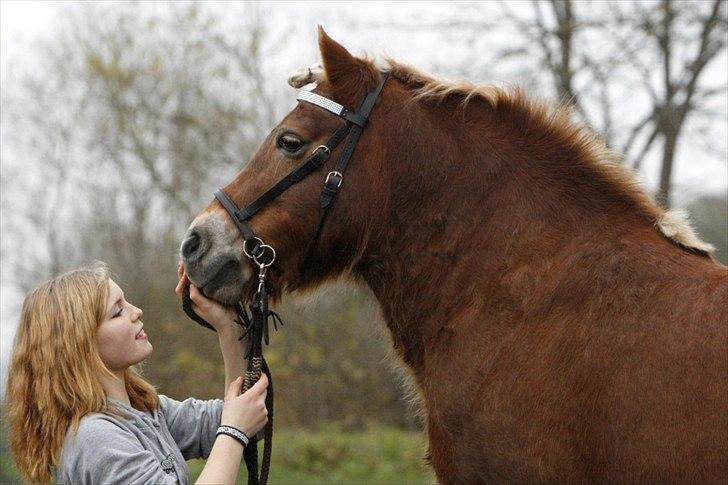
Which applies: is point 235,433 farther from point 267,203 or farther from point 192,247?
point 267,203

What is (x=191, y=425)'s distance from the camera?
3.65 m

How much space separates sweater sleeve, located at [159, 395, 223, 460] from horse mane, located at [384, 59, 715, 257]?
164cm

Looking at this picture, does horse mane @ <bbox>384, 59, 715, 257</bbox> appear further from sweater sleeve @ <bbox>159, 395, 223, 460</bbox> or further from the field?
the field

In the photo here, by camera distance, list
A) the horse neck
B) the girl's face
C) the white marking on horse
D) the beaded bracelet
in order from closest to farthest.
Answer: the beaded bracelet → the girl's face → the horse neck → the white marking on horse

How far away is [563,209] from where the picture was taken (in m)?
3.39

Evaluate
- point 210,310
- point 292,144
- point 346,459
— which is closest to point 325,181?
point 292,144

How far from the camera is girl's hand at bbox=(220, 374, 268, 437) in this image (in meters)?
3.15

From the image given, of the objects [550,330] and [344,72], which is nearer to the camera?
[550,330]

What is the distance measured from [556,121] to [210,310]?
1671mm

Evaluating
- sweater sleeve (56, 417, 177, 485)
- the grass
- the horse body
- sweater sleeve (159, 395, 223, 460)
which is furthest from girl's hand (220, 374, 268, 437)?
the grass

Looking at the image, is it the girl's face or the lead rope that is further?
the lead rope

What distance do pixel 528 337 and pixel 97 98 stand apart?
17.1 m

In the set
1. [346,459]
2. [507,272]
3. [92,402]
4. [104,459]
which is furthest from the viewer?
[346,459]

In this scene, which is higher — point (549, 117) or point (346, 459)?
point (549, 117)
